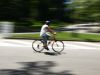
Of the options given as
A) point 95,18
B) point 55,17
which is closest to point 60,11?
point 55,17

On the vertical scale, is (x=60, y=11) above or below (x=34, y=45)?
above

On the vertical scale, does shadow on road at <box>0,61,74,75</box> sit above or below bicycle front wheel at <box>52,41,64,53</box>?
below

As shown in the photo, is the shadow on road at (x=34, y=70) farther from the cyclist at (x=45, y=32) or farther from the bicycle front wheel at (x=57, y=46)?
the bicycle front wheel at (x=57, y=46)

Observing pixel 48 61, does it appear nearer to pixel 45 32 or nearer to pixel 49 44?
pixel 45 32

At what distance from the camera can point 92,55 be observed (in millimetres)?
16422

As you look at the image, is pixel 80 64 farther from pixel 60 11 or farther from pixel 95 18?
pixel 60 11

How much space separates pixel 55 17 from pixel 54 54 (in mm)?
32898

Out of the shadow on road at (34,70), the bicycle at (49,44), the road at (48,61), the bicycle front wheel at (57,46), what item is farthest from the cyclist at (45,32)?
the shadow on road at (34,70)

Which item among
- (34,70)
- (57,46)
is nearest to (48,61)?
(34,70)

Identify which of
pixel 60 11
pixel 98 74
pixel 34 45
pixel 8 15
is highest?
pixel 60 11

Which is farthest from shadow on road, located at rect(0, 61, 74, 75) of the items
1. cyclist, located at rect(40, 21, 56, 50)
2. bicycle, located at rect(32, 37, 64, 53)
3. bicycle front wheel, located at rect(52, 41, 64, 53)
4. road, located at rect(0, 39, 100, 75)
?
bicycle front wheel, located at rect(52, 41, 64, 53)

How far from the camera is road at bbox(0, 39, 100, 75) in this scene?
1208cm

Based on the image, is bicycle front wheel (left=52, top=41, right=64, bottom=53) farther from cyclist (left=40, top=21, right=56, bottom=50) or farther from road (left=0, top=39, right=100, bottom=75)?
cyclist (left=40, top=21, right=56, bottom=50)

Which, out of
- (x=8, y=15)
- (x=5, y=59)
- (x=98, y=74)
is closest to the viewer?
(x=98, y=74)
